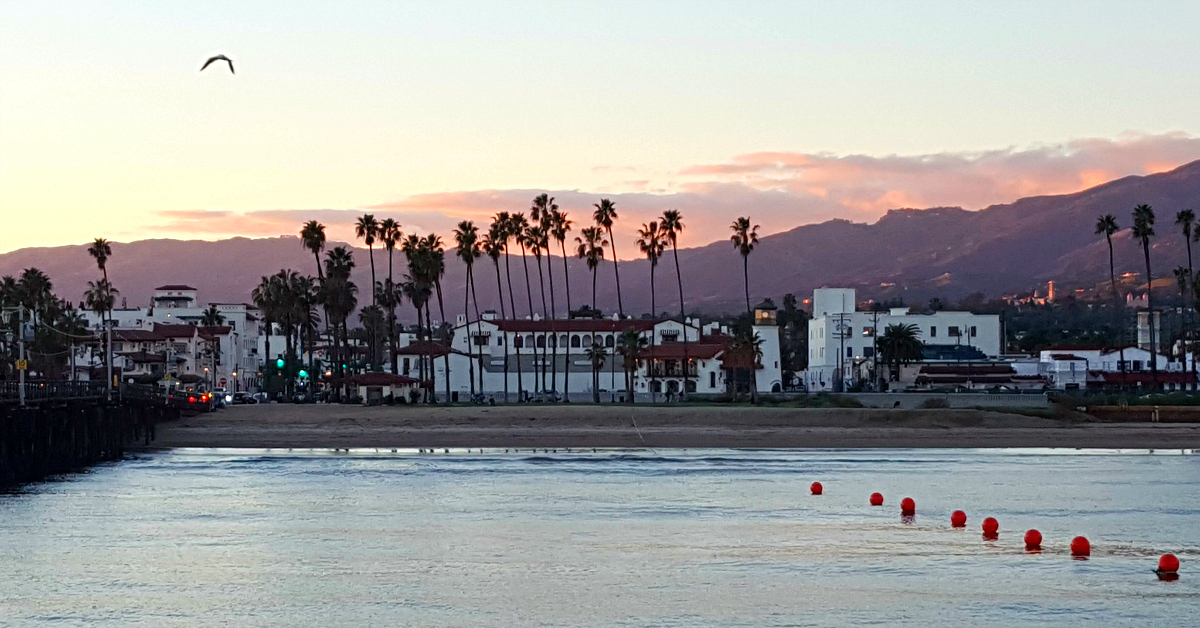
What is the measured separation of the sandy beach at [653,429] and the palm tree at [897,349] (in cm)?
3061

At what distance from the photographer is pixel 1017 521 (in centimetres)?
4647

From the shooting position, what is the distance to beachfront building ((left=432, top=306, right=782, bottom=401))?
131 m

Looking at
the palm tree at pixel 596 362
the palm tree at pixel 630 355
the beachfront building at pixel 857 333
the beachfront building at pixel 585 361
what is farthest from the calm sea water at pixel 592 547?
the beachfront building at pixel 857 333

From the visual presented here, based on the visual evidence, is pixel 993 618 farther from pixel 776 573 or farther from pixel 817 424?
→ pixel 817 424

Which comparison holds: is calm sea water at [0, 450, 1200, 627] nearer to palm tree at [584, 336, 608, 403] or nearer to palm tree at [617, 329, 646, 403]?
palm tree at [617, 329, 646, 403]

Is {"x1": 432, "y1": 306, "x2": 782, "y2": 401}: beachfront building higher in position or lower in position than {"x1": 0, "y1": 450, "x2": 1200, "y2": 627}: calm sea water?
higher

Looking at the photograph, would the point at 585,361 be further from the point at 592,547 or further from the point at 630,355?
the point at 592,547

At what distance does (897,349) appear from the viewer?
5049 inches

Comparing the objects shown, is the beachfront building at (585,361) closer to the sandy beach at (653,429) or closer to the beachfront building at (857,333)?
the beachfront building at (857,333)

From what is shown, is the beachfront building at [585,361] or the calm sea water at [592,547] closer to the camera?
the calm sea water at [592,547]

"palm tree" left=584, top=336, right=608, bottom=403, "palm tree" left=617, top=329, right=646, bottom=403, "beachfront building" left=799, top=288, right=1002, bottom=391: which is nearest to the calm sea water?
"palm tree" left=617, top=329, right=646, bottom=403

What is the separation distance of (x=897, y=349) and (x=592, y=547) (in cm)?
9113

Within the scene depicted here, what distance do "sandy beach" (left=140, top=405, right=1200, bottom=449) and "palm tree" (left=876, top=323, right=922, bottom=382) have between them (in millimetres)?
30614

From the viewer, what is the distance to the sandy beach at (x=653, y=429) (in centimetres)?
8588
